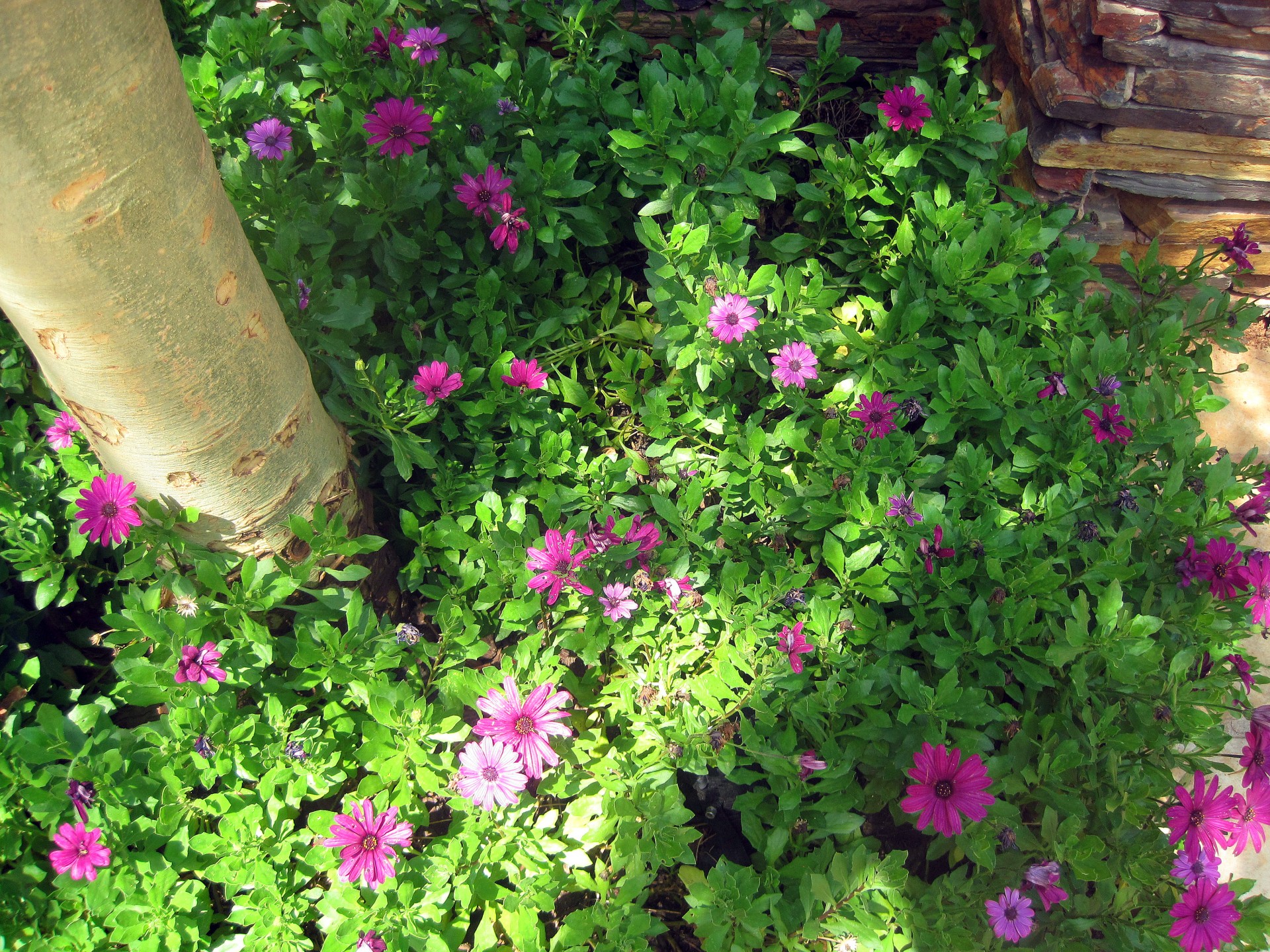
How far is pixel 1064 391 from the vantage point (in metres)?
2.23

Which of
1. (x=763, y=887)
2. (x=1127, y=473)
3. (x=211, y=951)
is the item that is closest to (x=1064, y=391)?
(x=1127, y=473)

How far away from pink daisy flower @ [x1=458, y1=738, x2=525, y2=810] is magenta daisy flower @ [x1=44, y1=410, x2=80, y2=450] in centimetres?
125

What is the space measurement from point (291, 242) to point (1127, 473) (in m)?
2.12

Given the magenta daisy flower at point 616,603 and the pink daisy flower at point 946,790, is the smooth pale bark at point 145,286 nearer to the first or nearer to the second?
the magenta daisy flower at point 616,603

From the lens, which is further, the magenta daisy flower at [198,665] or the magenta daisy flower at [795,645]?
the magenta daisy flower at [795,645]

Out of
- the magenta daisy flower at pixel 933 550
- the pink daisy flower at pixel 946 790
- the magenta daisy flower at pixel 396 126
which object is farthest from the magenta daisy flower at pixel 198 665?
the magenta daisy flower at pixel 933 550

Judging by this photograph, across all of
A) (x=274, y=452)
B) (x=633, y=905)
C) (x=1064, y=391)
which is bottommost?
(x=633, y=905)

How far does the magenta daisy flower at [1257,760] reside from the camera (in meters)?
1.88

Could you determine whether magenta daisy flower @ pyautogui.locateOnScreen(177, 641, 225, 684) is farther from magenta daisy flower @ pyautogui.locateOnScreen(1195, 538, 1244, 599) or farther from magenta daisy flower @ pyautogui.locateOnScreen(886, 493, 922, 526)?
magenta daisy flower @ pyautogui.locateOnScreen(1195, 538, 1244, 599)

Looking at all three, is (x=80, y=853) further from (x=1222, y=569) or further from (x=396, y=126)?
(x=1222, y=569)

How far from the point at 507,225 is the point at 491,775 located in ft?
4.31

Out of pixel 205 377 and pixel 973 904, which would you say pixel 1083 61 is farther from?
pixel 205 377

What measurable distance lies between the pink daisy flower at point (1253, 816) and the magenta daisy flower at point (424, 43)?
2582 millimetres

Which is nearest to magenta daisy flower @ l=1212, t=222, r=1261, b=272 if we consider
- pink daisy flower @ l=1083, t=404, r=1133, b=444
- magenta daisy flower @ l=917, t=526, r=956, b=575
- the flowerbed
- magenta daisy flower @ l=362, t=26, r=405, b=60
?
the flowerbed
